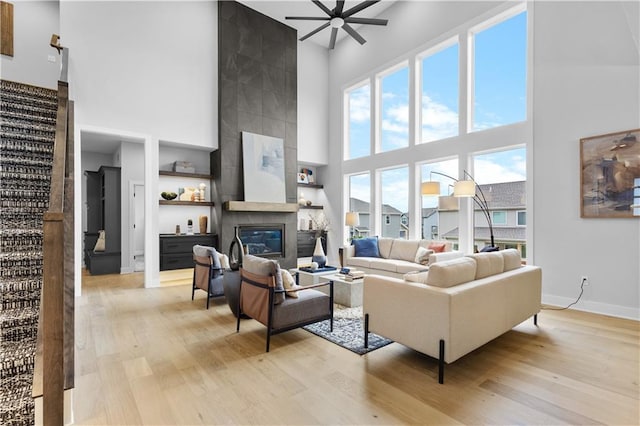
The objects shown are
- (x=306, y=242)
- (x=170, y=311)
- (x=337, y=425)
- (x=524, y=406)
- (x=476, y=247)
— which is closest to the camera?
(x=337, y=425)

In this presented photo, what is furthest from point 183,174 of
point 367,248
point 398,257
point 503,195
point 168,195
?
point 503,195

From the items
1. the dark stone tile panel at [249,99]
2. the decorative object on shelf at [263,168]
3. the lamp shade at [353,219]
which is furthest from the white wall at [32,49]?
the lamp shade at [353,219]

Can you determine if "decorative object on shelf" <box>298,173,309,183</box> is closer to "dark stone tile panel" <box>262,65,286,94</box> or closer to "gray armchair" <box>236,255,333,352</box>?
"dark stone tile panel" <box>262,65,286,94</box>

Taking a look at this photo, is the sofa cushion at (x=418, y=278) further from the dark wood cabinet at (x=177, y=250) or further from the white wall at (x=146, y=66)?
the white wall at (x=146, y=66)

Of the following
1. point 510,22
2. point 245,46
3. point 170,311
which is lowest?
point 170,311

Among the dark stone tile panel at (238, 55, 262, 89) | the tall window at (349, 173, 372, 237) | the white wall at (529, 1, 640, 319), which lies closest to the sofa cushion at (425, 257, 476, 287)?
the white wall at (529, 1, 640, 319)

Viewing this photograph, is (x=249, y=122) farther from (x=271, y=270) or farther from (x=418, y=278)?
(x=418, y=278)

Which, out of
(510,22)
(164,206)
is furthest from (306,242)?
(510,22)

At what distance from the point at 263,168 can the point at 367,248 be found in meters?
2.89

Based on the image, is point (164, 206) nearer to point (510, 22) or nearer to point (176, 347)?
point (176, 347)

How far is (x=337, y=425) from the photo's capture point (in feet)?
6.18

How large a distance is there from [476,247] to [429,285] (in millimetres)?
3629

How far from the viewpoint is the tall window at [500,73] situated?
5.07m

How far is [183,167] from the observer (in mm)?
6566
